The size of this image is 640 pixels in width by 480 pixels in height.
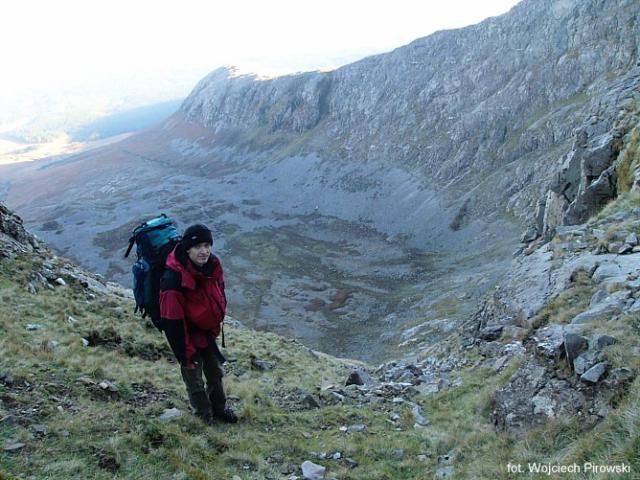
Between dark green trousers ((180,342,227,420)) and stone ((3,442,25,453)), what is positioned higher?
stone ((3,442,25,453))

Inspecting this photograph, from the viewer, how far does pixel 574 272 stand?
12109 millimetres

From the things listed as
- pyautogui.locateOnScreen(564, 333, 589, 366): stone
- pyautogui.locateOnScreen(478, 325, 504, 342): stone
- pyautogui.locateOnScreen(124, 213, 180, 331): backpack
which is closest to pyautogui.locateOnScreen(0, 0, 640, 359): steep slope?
pyautogui.locateOnScreen(478, 325, 504, 342): stone

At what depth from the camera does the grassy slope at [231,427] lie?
5.86 m

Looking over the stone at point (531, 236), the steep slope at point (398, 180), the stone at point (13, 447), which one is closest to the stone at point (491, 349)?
the steep slope at point (398, 180)

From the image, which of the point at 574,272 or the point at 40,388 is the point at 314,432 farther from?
the point at 574,272

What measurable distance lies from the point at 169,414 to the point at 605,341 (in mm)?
7161

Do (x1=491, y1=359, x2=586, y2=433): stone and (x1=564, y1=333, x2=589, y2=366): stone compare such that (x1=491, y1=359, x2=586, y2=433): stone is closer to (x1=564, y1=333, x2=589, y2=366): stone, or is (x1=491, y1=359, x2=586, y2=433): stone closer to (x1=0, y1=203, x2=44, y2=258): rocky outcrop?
(x1=564, y1=333, x2=589, y2=366): stone

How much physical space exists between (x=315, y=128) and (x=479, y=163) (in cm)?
5145

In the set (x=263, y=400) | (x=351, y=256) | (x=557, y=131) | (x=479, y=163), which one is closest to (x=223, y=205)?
(x=351, y=256)

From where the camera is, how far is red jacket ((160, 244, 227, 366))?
23.2ft

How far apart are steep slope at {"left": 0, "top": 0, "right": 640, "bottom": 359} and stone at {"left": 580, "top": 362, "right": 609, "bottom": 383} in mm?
15137

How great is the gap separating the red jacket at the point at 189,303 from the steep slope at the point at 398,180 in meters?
18.1

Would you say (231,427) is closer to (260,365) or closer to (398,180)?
(260,365)

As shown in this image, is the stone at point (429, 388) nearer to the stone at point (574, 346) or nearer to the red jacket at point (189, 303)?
the stone at point (574, 346)
